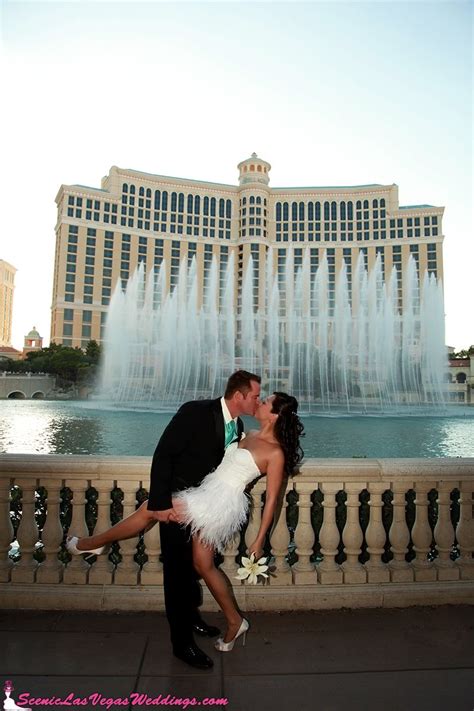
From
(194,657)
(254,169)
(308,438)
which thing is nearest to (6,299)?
(254,169)

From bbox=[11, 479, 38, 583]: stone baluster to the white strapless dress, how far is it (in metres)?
1.28

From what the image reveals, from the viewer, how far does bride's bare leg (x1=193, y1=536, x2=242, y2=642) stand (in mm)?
3010

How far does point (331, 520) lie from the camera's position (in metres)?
3.77

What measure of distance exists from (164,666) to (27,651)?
84 centimetres

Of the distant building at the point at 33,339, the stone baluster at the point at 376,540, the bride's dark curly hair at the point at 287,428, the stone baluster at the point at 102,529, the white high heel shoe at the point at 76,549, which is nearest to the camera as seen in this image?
the bride's dark curly hair at the point at 287,428

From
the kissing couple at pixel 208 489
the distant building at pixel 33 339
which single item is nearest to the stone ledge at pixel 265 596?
the kissing couple at pixel 208 489

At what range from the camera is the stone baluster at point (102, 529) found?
3.62 metres

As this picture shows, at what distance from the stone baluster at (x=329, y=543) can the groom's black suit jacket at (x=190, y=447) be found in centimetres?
105

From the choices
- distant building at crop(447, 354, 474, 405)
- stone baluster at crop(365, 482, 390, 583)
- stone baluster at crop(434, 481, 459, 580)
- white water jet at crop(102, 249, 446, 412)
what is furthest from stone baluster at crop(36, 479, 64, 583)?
distant building at crop(447, 354, 474, 405)

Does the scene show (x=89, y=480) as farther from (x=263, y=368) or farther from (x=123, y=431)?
(x=263, y=368)

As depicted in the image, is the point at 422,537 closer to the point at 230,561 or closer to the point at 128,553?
the point at 230,561

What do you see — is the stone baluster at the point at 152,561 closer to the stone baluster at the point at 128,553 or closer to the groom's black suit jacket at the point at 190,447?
the stone baluster at the point at 128,553

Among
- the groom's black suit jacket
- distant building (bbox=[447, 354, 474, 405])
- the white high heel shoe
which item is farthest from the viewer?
distant building (bbox=[447, 354, 474, 405])

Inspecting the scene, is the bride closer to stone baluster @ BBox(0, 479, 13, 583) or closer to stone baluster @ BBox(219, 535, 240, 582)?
stone baluster @ BBox(219, 535, 240, 582)
